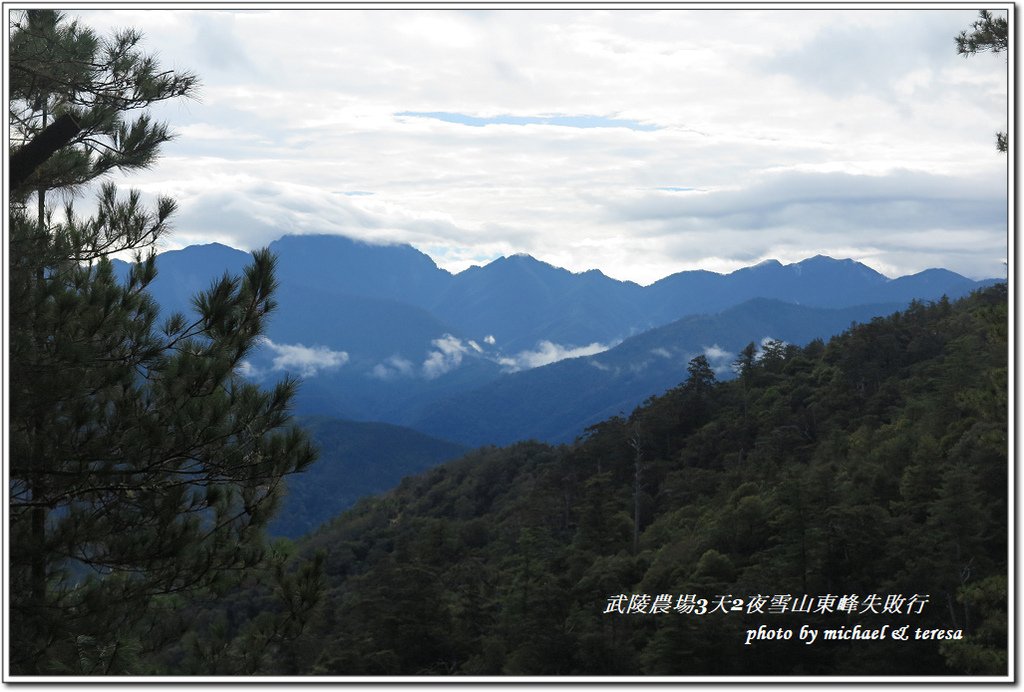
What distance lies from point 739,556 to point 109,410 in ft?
31.8

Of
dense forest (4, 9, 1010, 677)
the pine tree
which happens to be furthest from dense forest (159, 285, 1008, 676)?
the pine tree

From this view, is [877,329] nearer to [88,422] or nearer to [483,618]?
[483,618]

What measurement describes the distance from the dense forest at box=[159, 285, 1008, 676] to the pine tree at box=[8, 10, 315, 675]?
581 mm

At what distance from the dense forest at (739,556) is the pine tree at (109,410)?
1.91 ft

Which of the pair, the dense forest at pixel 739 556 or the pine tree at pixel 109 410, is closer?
the pine tree at pixel 109 410

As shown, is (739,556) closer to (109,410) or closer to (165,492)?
(165,492)

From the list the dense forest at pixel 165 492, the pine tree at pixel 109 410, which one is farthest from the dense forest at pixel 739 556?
the pine tree at pixel 109 410

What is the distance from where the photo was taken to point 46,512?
4.91m

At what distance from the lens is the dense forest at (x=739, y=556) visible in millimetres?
5430

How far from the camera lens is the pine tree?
4590mm

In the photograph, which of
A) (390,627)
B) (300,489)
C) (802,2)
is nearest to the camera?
(802,2)

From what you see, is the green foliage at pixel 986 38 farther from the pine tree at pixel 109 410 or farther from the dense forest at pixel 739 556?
the pine tree at pixel 109 410
